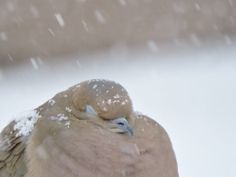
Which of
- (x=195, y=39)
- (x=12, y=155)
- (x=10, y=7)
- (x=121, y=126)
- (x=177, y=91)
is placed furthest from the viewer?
(x=195, y=39)

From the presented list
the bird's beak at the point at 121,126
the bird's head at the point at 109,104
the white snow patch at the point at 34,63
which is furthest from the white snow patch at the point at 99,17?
the bird's beak at the point at 121,126

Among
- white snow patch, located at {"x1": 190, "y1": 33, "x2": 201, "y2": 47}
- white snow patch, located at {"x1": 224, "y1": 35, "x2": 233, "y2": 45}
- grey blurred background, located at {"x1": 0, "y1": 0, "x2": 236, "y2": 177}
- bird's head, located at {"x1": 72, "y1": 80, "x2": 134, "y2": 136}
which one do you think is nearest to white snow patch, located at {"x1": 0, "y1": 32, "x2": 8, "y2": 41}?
grey blurred background, located at {"x1": 0, "y1": 0, "x2": 236, "y2": 177}

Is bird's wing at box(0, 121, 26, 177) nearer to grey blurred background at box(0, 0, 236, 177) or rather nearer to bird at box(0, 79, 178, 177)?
bird at box(0, 79, 178, 177)

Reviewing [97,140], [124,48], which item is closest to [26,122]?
[97,140]

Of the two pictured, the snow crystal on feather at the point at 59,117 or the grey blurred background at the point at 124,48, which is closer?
the snow crystal on feather at the point at 59,117

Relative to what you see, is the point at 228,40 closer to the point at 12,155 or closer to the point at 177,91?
the point at 177,91

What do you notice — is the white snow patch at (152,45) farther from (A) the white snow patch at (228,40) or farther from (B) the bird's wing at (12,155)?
(B) the bird's wing at (12,155)
